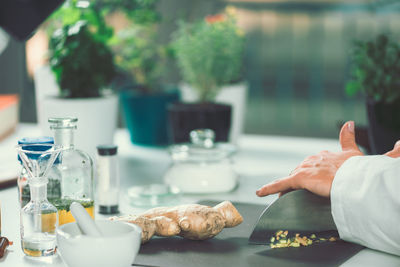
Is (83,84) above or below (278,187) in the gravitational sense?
above

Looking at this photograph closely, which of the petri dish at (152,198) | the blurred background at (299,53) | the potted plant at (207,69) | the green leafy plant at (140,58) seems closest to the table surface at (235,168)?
the petri dish at (152,198)

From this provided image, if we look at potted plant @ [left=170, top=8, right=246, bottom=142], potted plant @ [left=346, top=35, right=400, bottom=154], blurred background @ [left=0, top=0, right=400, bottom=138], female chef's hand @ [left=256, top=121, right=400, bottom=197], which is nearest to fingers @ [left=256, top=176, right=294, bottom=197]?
female chef's hand @ [left=256, top=121, right=400, bottom=197]

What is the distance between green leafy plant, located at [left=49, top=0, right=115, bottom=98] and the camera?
1595 millimetres

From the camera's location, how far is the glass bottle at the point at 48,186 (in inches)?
39.2

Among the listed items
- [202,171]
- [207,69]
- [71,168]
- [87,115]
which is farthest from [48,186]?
[207,69]

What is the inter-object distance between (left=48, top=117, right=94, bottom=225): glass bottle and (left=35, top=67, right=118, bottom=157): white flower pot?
0.47m

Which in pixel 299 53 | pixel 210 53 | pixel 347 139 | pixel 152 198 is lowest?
pixel 152 198

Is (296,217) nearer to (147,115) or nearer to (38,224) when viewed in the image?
(38,224)

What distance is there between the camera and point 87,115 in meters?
1.56

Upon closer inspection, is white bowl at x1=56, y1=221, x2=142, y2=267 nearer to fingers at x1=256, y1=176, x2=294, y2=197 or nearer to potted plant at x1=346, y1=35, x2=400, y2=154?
fingers at x1=256, y1=176, x2=294, y2=197

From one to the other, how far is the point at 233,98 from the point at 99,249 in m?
1.27

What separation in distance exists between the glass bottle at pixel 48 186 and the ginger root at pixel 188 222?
152 mm

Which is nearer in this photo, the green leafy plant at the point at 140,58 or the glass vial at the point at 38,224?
the glass vial at the point at 38,224

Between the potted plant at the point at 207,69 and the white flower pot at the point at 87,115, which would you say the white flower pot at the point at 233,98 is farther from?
the white flower pot at the point at 87,115
